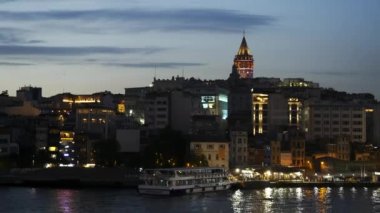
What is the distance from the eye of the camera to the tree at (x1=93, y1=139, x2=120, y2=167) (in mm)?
43969

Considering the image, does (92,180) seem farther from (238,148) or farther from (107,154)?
(238,148)

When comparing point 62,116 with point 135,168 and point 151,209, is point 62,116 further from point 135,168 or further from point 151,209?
point 151,209

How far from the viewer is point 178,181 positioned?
35.1 m

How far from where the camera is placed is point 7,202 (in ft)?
103

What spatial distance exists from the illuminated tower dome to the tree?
38.7m

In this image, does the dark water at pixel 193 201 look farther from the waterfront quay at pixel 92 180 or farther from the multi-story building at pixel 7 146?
the multi-story building at pixel 7 146

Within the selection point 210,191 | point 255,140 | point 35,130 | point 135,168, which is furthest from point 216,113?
point 210,191

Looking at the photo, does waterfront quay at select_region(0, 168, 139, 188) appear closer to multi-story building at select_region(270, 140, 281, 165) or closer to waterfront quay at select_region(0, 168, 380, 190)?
waterfront quay at select_region(0, 168, 380, 190)

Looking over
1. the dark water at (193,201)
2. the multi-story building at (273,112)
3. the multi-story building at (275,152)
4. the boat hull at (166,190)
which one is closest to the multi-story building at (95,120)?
the multi-story building at (273,112)

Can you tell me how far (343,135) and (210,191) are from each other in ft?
53.1

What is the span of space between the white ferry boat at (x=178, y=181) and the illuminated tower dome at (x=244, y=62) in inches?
1794


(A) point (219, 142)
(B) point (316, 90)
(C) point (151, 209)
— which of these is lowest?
(C) point (151, 209)

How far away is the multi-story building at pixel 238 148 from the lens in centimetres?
4510

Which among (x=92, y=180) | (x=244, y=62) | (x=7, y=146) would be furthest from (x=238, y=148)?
(x=244, y=62)
